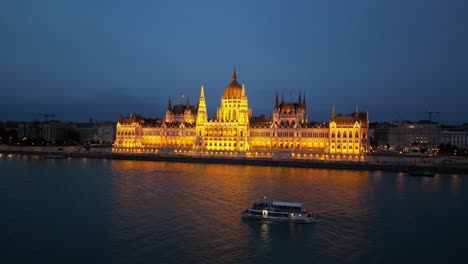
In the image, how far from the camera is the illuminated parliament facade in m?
82.7

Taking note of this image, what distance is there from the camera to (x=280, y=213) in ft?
106

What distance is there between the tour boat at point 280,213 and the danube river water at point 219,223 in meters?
0.91

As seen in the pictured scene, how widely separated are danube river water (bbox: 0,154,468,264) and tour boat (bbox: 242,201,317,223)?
91 cm

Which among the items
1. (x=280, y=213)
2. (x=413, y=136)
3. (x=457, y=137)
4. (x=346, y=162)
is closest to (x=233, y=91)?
(x=346, y=162)

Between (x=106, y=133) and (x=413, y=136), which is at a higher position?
(x=106, y=133)

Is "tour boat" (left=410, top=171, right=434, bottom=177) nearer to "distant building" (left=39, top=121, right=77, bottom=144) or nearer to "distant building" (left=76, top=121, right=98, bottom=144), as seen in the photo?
"distant building" (left=76, top=121, right=98, bottom=144)

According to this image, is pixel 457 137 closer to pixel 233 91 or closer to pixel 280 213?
pixel 233 91

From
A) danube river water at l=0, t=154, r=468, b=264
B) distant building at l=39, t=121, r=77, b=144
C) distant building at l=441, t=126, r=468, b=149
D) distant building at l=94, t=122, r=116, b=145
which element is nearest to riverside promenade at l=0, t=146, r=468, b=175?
danube river water at l=0, t=154, r=468, b=264

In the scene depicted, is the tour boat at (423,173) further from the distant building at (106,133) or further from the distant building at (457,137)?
the distant building at (106,133)

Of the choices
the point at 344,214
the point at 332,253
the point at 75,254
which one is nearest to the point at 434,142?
the point at 344,214

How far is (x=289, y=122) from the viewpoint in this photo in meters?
91.5

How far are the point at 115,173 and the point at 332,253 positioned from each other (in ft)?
128

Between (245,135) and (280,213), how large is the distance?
5767 cm

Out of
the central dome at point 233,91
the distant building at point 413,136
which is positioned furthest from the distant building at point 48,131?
the distant building at point 413,136
